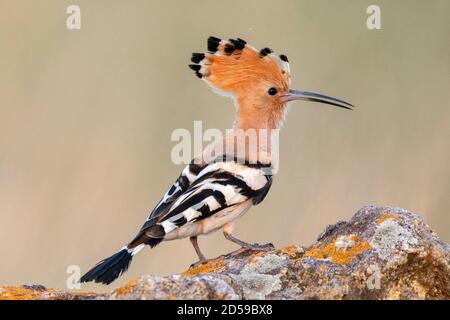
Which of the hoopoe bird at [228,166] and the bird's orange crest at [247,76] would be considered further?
the bird's orange crest at [247,76]

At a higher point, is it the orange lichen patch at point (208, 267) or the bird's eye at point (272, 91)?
the bird's eye at point (272, 91)

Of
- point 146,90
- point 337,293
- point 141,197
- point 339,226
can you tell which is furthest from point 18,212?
point 337,293

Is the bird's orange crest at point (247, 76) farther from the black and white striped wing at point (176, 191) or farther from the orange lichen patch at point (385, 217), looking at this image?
the orange lichen patch at point (385, 217)

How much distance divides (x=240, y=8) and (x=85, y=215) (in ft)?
7.77

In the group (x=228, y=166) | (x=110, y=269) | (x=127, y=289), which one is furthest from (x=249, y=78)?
(x=127, y=289)

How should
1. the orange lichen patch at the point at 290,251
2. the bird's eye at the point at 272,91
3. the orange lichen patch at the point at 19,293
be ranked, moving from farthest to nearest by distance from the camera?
the bird's eye at the point at 272,91
the orange lichen patch at the point at 290,251
the orange lichen patch at the point at 19,293

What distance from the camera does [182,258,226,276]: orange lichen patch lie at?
348 cm

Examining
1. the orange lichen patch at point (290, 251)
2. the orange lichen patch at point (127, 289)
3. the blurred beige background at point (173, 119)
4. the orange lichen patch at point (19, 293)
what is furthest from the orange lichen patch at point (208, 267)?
the blurred beige background at point (173, 119)

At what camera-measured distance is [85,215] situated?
6.16 meters

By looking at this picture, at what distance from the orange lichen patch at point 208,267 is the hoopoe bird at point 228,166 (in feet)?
0.91

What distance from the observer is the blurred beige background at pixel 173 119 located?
6039mm

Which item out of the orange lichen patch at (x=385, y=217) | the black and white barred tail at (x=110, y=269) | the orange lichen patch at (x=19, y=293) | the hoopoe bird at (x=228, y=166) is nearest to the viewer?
the orange lichen patch at (x=19, y=293)

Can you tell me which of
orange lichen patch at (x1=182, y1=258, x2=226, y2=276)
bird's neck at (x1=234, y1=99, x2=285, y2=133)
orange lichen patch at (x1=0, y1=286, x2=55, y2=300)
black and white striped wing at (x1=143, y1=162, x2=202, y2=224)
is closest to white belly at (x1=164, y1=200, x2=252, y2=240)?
black and white striped wing at (x1=143, y1=162, x2=202, y2=224)
